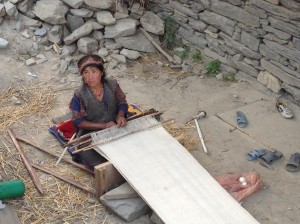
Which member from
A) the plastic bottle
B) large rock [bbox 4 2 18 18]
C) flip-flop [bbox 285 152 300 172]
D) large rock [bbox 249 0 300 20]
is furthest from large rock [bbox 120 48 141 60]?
the plastic bottle

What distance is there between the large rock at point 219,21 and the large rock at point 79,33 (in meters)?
1.52

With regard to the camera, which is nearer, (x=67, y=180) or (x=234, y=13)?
(x=67, y=180)

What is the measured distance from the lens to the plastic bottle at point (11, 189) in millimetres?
3982

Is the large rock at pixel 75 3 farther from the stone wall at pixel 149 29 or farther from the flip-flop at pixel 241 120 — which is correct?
the flip-flop at pixel 241 120

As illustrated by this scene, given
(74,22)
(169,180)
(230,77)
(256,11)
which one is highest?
(256,11)

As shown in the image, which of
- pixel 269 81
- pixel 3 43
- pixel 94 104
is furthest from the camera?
pixel 3 43

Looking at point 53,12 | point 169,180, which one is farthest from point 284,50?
point 53,12

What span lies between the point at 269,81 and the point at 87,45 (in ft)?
8.00

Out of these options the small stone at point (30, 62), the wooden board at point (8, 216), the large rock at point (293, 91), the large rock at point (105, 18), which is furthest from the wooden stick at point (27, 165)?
the large rock at point (293, 91)

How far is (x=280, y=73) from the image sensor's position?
5816 mm

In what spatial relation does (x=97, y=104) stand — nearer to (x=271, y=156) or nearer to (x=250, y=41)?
(x=271, y=156)

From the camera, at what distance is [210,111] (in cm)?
574

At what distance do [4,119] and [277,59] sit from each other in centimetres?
316

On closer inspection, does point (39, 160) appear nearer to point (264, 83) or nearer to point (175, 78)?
point (175, 78)
